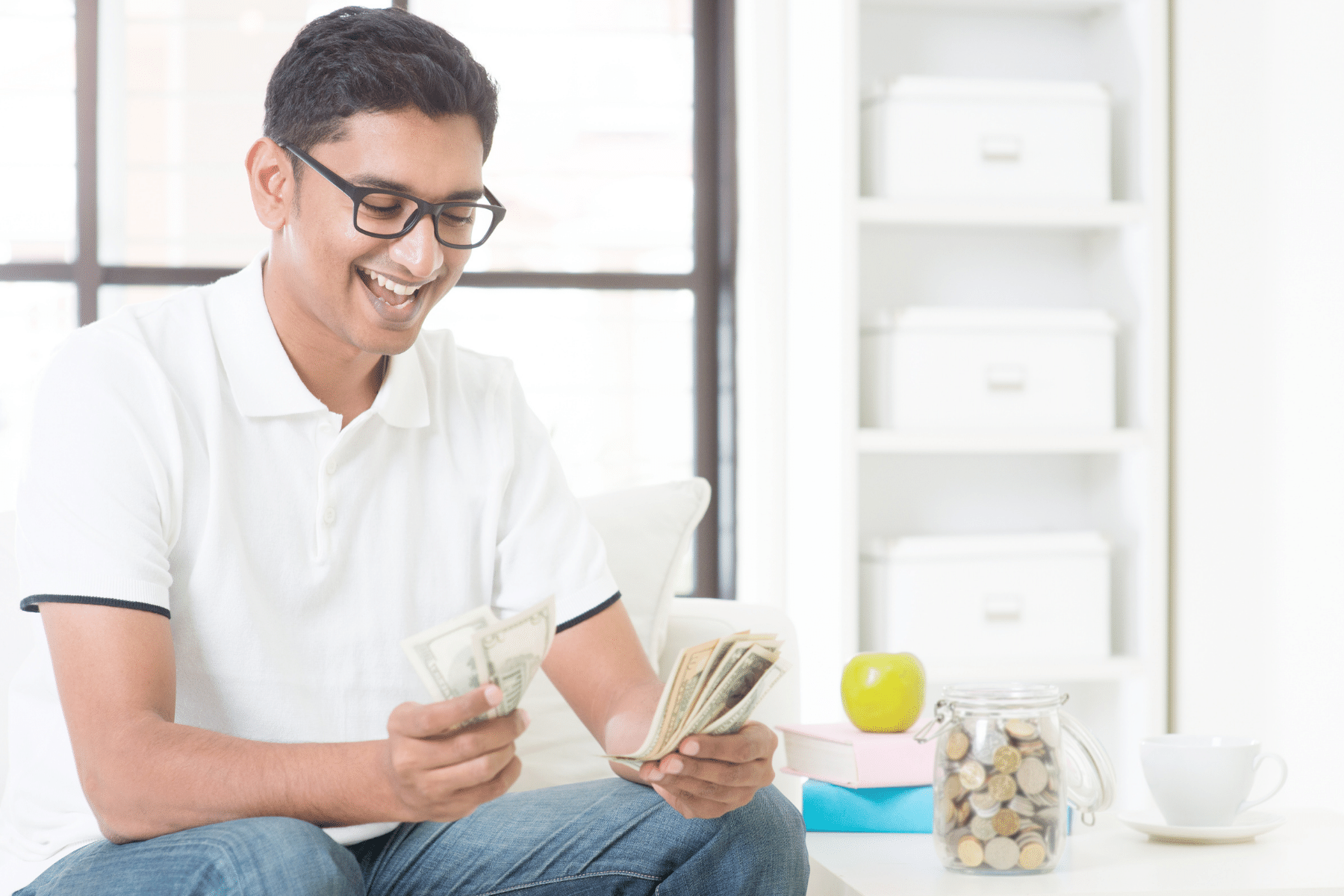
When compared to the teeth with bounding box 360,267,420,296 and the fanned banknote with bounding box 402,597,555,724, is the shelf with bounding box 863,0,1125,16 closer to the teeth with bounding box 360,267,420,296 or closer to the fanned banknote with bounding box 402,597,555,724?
the teeth with bounding box 360,267,420,296

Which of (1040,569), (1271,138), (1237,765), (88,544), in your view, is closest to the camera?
(88,544)

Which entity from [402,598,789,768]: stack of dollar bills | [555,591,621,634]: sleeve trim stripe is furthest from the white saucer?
[555,591,621,634]: sleeve trim stripe

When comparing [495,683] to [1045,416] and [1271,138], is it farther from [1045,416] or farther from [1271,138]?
[1271,138]

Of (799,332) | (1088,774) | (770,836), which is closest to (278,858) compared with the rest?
(770,836)

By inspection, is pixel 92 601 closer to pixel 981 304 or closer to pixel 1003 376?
pixel 1003 376

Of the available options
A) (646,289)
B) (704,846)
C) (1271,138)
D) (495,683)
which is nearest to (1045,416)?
(1271,138)

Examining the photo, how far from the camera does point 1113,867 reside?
4.38 ft

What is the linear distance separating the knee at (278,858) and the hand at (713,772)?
29cm

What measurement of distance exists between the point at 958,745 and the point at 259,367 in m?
0.79

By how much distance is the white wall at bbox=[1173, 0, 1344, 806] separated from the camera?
6.73 feet

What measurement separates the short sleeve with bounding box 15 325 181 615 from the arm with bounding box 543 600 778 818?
1.45ft

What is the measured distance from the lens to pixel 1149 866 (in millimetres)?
1336

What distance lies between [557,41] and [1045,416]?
1289 mm

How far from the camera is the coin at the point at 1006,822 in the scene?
50.5 inches
